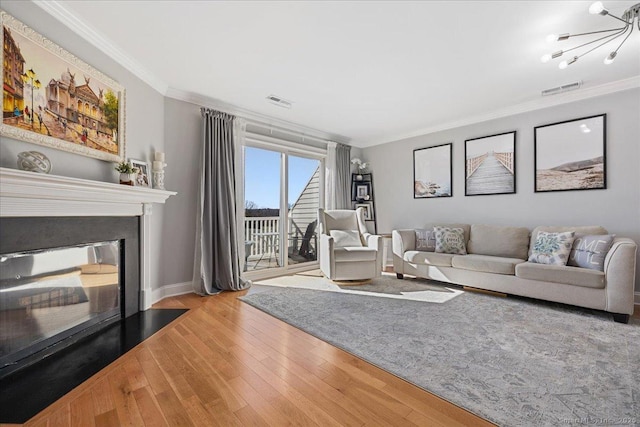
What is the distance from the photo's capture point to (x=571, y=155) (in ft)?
11.2

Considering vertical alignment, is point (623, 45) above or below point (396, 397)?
above

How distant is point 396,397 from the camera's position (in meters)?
1.53

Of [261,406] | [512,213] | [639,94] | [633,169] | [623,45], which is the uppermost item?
[623,45]

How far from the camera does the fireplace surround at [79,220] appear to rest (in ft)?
5.51

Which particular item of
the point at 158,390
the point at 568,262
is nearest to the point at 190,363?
the point at 158,390

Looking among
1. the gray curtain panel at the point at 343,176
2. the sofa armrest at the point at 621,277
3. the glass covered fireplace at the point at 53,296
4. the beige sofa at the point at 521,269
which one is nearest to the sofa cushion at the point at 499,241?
the beige sofa at the point at 521,269

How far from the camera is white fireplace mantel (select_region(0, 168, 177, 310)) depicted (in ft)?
5.36

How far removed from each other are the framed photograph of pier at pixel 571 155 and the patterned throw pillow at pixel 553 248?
2.47 ft

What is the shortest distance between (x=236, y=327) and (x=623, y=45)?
4224 mm

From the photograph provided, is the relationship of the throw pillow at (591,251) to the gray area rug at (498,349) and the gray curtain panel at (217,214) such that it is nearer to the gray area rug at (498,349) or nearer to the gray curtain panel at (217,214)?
the gray area rug at (498,349)

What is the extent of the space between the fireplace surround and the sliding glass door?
156 centimetres

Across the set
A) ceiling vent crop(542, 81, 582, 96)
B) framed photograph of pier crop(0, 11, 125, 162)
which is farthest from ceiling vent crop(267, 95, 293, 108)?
ceiling vent crop(542, 81, 582, 96)

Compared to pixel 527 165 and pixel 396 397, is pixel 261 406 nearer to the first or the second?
pixel 396 397

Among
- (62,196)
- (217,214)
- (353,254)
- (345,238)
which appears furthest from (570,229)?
(62,196)
